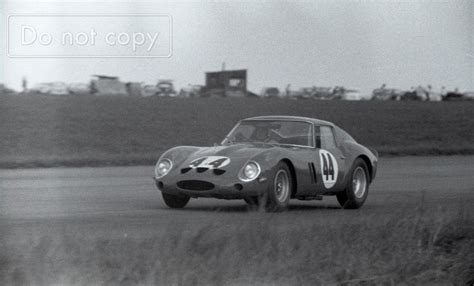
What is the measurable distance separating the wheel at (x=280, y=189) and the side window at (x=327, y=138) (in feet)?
1.22

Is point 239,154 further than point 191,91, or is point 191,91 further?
point 239,154

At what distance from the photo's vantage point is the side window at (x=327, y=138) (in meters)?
8.79

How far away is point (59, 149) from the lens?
6633 mm

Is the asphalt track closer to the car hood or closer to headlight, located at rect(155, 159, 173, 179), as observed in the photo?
headlight, located at rect(155, 159, 173, 179)

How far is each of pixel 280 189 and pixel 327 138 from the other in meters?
0.68

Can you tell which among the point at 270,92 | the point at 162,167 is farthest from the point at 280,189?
the point at 270,92

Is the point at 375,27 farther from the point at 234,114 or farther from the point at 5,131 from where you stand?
the point at 5,131

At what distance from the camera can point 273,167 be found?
9.45m

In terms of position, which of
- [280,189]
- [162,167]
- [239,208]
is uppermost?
[162,167]

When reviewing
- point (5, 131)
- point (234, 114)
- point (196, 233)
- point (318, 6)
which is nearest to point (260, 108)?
point (234, 114)

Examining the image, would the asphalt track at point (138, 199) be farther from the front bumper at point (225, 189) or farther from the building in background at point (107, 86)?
the building in background at point (107, 86)

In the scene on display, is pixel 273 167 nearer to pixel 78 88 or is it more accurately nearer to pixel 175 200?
pixel 175 200

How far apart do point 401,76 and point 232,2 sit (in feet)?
5.43

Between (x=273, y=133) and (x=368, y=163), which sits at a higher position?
(x=273, y=133)
